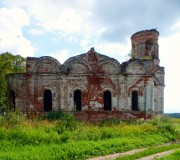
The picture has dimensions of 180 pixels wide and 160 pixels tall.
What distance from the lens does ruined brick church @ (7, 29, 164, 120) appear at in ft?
72.6

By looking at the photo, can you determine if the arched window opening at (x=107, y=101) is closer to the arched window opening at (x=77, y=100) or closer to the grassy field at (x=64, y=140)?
the arched window opening at (x=77, y=100)

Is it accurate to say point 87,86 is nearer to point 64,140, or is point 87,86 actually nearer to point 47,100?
point 47,100

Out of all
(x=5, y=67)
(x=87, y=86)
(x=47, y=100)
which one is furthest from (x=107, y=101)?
(x=5, y=67)

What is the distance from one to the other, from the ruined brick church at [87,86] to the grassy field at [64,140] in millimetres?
5171

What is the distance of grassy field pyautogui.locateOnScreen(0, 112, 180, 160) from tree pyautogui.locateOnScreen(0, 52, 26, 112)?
12305 mm

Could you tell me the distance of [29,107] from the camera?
22.3 m

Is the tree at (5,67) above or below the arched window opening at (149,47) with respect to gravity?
below

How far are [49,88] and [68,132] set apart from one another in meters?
8.62

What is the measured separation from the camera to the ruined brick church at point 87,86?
22.1 m

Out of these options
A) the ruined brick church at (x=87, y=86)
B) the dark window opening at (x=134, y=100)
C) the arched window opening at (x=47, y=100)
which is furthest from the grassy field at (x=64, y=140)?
the arched window opening at (x=47, y=100)

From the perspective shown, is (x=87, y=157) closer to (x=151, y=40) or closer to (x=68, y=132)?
(x=68, y=132)

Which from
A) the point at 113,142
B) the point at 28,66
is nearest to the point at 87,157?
the point at 113,142

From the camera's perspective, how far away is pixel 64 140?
13312 mm

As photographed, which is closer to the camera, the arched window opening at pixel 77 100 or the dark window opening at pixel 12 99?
the arched window opening at pixel 77 100
